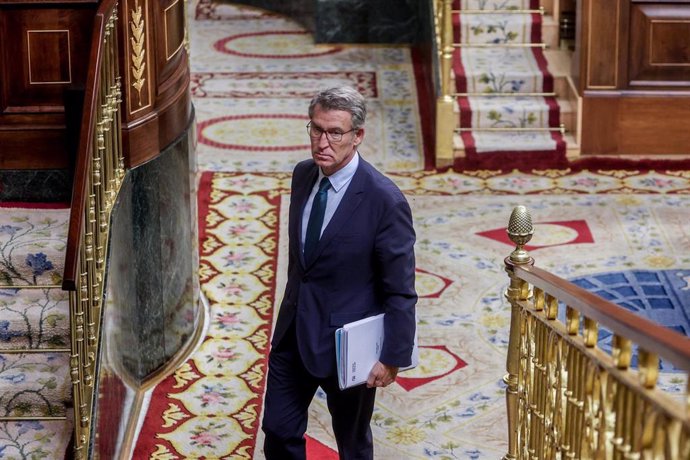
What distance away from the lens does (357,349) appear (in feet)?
14.8

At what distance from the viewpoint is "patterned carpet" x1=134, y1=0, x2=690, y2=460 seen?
605 cm

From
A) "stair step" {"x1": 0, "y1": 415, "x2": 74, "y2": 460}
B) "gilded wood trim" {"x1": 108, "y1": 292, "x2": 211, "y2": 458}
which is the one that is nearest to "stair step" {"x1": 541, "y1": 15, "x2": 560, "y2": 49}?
"gilded wood trim" {"x1": 108, "y1": 292, "x2": 211, "y2": 458}

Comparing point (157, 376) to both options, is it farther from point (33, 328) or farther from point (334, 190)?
point (334, 190)

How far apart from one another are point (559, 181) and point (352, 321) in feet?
15.4

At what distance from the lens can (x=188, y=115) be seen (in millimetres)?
6719

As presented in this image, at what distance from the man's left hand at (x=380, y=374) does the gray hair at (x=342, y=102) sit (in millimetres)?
781

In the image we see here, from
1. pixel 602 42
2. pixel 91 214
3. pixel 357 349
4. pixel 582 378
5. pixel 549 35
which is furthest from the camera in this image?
pixel 549 35

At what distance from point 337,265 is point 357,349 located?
0.28 m

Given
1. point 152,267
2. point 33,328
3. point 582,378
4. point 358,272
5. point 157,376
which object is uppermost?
point 358,272

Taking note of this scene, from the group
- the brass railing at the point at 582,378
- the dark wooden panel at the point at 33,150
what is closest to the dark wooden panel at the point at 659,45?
the dark wooden panel at the point at 33,150

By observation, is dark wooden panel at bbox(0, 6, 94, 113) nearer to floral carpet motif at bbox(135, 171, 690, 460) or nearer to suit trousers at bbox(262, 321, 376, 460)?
floral carpet motif at bbox(135, 171, 690, 460)

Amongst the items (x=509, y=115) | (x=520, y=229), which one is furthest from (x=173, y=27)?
(x=509, y=115)

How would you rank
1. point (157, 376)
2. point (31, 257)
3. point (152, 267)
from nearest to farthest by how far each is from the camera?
point (31, 257)
point (152, 267)
point (157, 376)

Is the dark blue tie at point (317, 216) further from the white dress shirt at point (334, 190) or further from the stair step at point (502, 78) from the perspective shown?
the stair step at point (502, 78)
